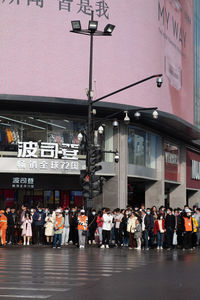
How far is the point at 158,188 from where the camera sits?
159 feet

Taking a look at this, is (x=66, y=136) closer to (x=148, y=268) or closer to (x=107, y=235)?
(x=107, y=235)

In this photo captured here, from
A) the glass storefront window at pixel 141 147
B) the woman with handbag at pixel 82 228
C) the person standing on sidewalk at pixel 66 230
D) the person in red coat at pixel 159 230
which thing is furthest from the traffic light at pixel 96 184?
the glass storefront window at pixel 141 147

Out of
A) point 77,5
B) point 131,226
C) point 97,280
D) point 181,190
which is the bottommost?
point 97,280

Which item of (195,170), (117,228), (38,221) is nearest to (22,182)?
(38,221)

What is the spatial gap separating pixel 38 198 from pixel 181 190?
16.8 meters

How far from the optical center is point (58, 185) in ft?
138

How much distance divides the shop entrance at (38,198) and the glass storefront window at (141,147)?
464cm

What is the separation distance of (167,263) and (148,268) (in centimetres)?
233

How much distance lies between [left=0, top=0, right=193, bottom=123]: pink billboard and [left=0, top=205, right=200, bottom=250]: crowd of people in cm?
927

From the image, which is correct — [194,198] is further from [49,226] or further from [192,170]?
[49,226]

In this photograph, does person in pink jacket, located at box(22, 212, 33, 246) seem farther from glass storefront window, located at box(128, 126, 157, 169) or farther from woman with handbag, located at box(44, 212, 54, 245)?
glass storefront window, located at box(128, 126, 157, 169)

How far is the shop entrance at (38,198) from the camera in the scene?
4197cm

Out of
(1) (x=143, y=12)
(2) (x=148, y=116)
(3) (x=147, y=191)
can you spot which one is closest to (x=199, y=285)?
(2) (x=148, y=116)

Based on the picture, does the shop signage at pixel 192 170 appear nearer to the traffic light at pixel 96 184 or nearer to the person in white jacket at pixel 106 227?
the person in white jacket at pixel 106 227
